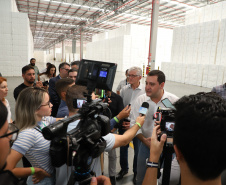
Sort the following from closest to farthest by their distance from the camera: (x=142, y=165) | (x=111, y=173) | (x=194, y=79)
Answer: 1. (x=142, y=165)
2. (x=111, y=173)
3. (x=194, y=79)

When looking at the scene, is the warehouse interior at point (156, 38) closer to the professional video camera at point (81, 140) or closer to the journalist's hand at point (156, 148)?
the professional video camera at point (81, 140)

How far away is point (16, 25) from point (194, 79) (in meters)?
11.9

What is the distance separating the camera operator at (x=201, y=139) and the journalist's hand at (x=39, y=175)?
1.04 meters

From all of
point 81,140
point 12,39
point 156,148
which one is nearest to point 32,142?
point 81,140

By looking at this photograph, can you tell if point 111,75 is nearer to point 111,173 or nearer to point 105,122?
point 105,122

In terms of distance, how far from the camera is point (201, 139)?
0.77 meters

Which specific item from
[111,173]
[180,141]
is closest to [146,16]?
[111,173]

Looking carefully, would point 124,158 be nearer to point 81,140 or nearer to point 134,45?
point 81,140

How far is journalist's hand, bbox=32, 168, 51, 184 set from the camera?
138 centimetres

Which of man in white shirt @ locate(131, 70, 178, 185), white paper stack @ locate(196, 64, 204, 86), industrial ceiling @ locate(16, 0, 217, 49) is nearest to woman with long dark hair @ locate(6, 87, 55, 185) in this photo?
man in white shirt @ locate(131, 70, 178, 185)

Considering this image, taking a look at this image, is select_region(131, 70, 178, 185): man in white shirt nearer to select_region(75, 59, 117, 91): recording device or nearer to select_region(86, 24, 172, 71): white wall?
select_region(75, 59, 117, 91): recording device

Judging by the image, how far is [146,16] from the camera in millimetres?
16859

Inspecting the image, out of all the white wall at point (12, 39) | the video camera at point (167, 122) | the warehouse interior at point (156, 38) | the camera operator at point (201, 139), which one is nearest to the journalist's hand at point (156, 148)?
the video camera at point (167, 122)

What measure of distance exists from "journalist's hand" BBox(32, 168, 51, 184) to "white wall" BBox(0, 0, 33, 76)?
11.6 metres
